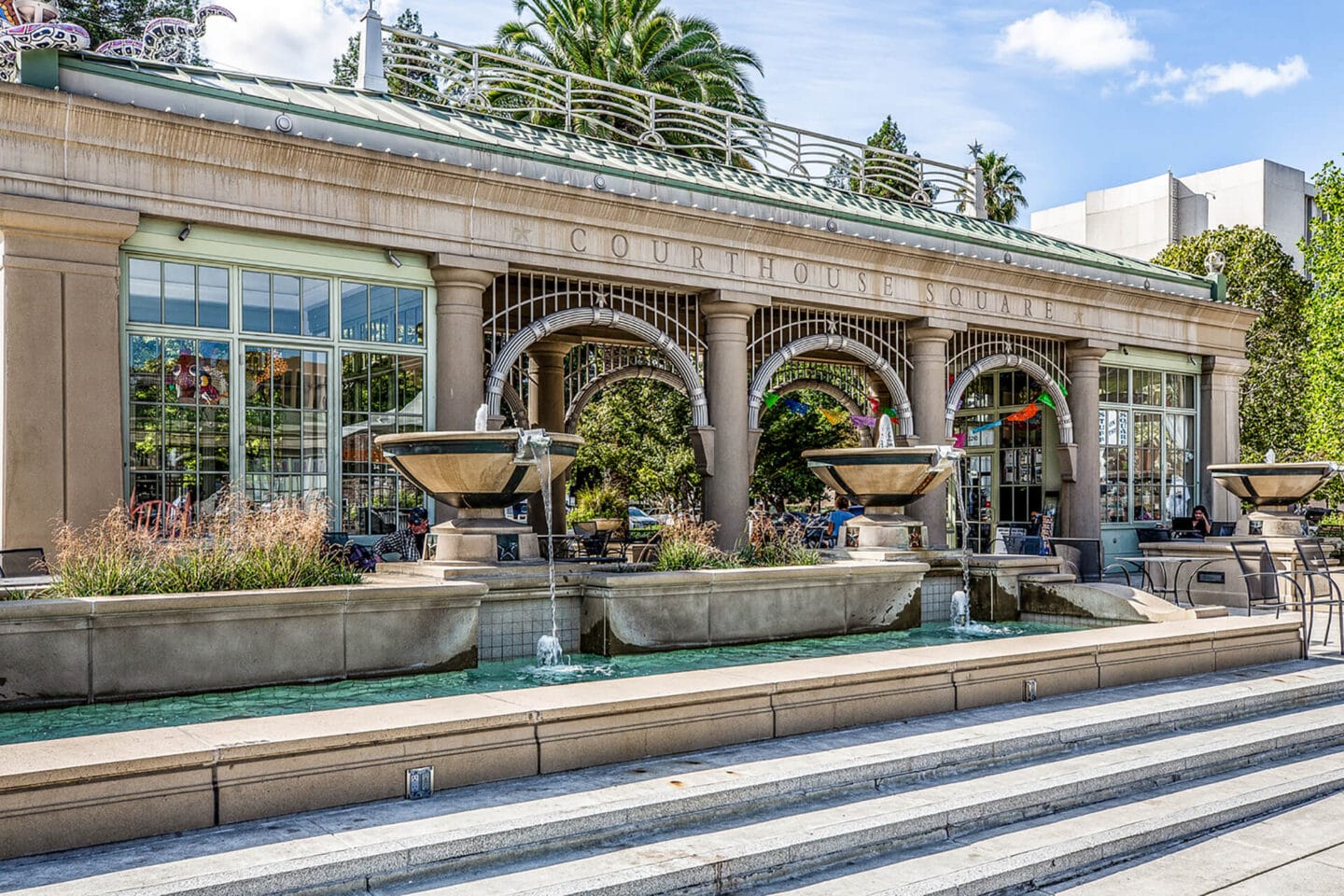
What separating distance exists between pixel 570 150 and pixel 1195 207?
49.9 meters

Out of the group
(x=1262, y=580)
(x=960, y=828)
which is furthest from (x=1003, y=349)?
(x=960, y=828)

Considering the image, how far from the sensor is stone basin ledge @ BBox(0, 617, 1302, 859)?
4.54 m

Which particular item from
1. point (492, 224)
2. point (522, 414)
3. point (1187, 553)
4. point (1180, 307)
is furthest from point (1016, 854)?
point (1180, 307)

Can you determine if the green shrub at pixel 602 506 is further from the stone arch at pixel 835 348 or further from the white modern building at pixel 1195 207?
the white modern building at pixel 1195 207

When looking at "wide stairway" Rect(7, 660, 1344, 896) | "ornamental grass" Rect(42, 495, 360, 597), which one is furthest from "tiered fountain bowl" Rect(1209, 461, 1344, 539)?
"ornamental grass" Rect(42, 495, 360, 597)

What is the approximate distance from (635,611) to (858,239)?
922cm

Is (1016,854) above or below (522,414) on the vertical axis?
below

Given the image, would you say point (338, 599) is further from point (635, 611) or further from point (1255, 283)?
point (1255, 283)

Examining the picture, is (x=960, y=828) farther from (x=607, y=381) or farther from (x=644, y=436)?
(x=644, y=436)

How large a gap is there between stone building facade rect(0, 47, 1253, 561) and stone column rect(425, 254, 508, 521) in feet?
0.09

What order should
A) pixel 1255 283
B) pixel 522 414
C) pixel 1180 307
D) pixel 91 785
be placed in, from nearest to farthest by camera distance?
pixel 91 785
pixel 522 414
pixel 1180 307
pixel 1255 283

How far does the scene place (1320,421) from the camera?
24438 mm

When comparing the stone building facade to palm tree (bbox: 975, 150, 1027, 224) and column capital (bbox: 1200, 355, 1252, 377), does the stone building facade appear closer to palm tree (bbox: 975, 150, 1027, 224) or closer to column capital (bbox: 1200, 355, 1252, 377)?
column capital (bbox: 1200, 355, 1252, 377)

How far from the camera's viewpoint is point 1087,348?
2027cm
